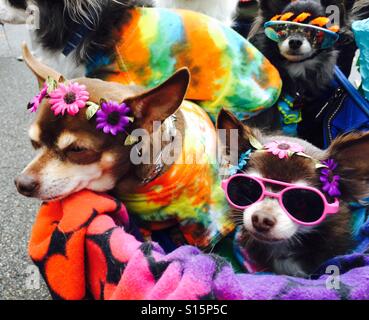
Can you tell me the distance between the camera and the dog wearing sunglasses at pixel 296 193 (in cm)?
108

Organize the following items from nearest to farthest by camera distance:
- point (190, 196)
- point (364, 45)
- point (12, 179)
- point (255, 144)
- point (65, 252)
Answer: point (65, 252) < point (255, 144) < point (190, 196) < point (364, 45) < point (12, 179)

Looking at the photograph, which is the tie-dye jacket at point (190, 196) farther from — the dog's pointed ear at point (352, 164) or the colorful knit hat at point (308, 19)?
the colorful knit hat at point (308, 19)

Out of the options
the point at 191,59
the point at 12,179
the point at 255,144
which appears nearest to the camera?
the point at 255,144

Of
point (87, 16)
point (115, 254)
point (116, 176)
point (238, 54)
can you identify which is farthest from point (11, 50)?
point (115, 254)

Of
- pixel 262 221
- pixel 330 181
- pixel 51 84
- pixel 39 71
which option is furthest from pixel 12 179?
pixel 330 181

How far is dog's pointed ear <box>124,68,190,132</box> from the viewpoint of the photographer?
1.07 metres

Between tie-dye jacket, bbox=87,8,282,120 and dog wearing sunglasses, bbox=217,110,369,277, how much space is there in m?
0.45

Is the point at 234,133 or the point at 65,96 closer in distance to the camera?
the point at 65,96

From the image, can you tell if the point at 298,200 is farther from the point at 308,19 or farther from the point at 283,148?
the point at 308,19

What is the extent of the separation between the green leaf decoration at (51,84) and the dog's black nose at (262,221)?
606 millimetres

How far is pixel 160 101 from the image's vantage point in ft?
3.65

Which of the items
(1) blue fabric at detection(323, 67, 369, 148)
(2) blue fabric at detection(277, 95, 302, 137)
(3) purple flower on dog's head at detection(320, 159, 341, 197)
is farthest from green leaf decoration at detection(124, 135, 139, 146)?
(2) blue fabric at detection(277, 95, 302, 137)

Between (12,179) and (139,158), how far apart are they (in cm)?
108

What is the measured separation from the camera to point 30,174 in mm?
1075
